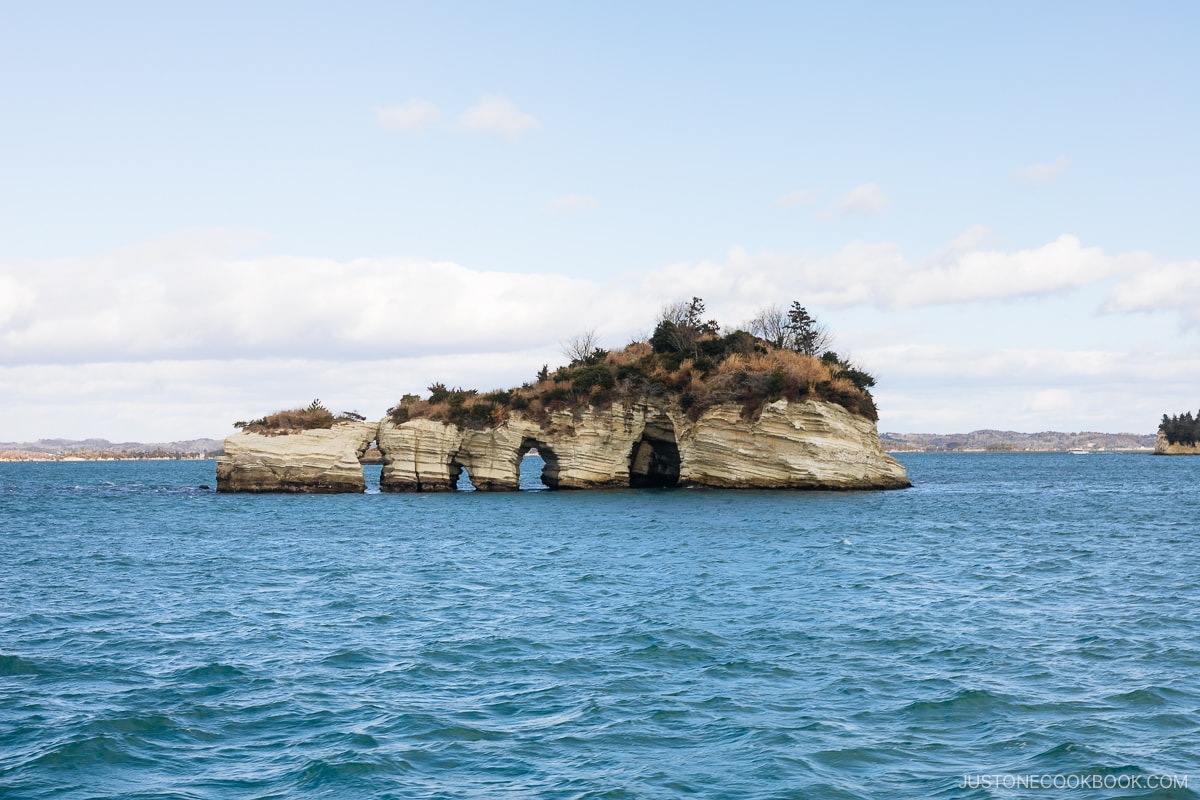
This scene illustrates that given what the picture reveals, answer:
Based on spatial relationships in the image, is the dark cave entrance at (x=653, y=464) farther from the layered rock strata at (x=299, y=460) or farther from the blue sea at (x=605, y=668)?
the blue sea at (x=605, y=668)

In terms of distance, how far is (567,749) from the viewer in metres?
13.1

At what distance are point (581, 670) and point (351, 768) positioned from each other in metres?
5.58

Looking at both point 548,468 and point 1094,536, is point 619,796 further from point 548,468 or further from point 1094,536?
point 548,468

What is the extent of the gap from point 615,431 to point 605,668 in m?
46.0

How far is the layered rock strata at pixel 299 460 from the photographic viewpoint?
199 feet

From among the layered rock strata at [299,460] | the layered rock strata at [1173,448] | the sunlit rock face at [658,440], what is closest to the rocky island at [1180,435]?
the layered rock strata at [1173,448]

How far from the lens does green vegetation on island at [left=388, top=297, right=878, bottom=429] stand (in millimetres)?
58312

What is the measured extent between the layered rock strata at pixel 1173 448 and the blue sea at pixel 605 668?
541 ft

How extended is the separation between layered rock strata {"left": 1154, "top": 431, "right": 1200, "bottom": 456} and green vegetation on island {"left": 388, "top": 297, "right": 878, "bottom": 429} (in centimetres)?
14449

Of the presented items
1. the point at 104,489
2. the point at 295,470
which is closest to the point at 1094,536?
the point at 295,470

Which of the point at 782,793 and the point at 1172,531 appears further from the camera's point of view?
the point at 1172,531

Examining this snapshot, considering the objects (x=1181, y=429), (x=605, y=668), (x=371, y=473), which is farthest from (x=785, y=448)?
(x=1181, y=429)

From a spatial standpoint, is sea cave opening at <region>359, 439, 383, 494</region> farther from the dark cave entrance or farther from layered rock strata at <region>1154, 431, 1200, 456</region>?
layered rock strata at <region>1154, 431, 1200, 456</region>

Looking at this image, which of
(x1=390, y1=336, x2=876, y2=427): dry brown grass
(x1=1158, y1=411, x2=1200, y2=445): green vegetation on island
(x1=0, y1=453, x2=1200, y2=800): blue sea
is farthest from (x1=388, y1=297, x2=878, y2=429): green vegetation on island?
(x1=1158, y1=411, x2=1200, y2=445): green vegetation on island
